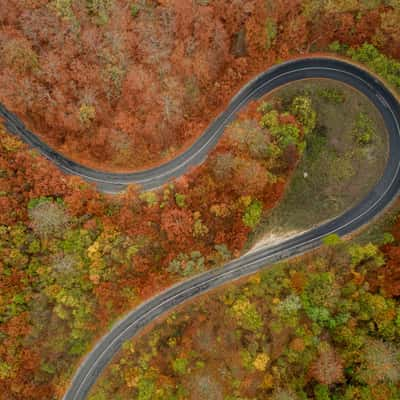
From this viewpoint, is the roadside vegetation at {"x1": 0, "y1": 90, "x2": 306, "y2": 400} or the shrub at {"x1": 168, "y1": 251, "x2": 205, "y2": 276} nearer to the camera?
the roadside vegetation at {"x1": 0, "y1": 90, "x2": 306, "y2": 400}

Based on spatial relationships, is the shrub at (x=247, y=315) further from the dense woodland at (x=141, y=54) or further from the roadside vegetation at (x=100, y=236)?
the dense woodland at (x=141, y=54)

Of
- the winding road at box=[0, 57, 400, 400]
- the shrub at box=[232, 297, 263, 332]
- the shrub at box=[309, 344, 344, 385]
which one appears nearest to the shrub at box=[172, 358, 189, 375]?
the winding road at box=[0, 57, 400, 400]

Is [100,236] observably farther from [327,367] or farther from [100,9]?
[327,367]

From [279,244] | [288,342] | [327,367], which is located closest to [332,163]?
[279,244]

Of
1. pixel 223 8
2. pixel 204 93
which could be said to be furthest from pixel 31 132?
pixel 223 8

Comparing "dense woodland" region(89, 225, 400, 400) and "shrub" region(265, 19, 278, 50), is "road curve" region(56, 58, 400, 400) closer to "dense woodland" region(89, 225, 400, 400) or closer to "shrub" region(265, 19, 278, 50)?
"dense woodland" region(89, 225, 400, 400)

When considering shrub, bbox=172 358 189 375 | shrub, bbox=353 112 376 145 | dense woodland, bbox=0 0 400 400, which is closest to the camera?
shrub, bbox=172 358 189 375

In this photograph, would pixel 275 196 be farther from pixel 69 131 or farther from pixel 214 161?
pixel 69 131
